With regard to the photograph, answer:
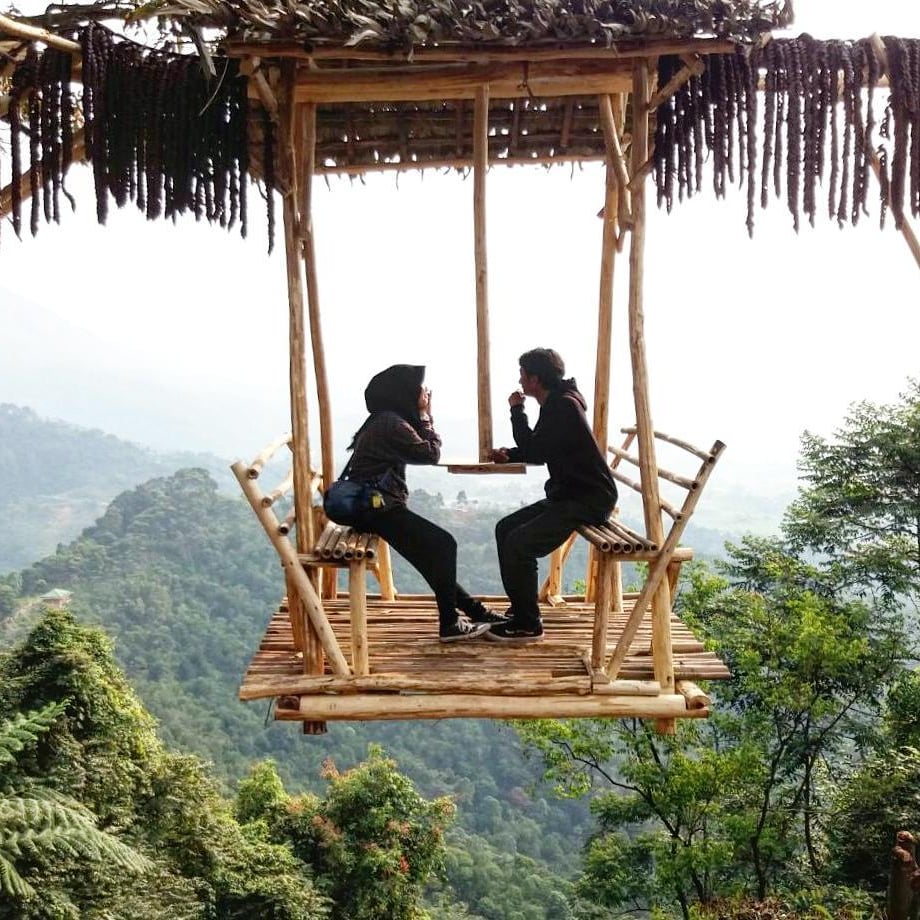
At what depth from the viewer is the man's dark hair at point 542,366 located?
174 inches

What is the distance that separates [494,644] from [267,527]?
4.67 ft

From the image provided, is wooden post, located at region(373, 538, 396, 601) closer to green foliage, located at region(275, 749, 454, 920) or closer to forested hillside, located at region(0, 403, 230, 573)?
green foliage, located at region(275, 749, 454, 920)

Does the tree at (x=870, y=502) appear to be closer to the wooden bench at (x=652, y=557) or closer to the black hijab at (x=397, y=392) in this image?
the wooden bench at (x=652, y=557)

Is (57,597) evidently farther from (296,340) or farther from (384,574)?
(296,340)

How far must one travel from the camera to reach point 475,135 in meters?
4.64

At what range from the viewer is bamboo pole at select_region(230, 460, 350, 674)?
3.92m

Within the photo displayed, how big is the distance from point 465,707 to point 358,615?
25.1 inches

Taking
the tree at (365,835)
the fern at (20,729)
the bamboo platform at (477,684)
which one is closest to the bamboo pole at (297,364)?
the bamboo platform at (477,684)

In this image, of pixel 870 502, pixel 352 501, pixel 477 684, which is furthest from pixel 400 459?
pixel 870 502

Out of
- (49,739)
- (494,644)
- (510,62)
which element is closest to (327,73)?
(510,62)

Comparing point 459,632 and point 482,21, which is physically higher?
point 482,21

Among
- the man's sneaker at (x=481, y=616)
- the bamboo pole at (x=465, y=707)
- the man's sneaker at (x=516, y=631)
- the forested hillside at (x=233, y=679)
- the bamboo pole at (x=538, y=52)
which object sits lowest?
→ the forested hillside at (x=233, y=679)

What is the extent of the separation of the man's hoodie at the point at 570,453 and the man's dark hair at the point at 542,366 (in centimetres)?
4

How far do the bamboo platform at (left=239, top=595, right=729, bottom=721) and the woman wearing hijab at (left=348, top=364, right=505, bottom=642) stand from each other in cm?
41
